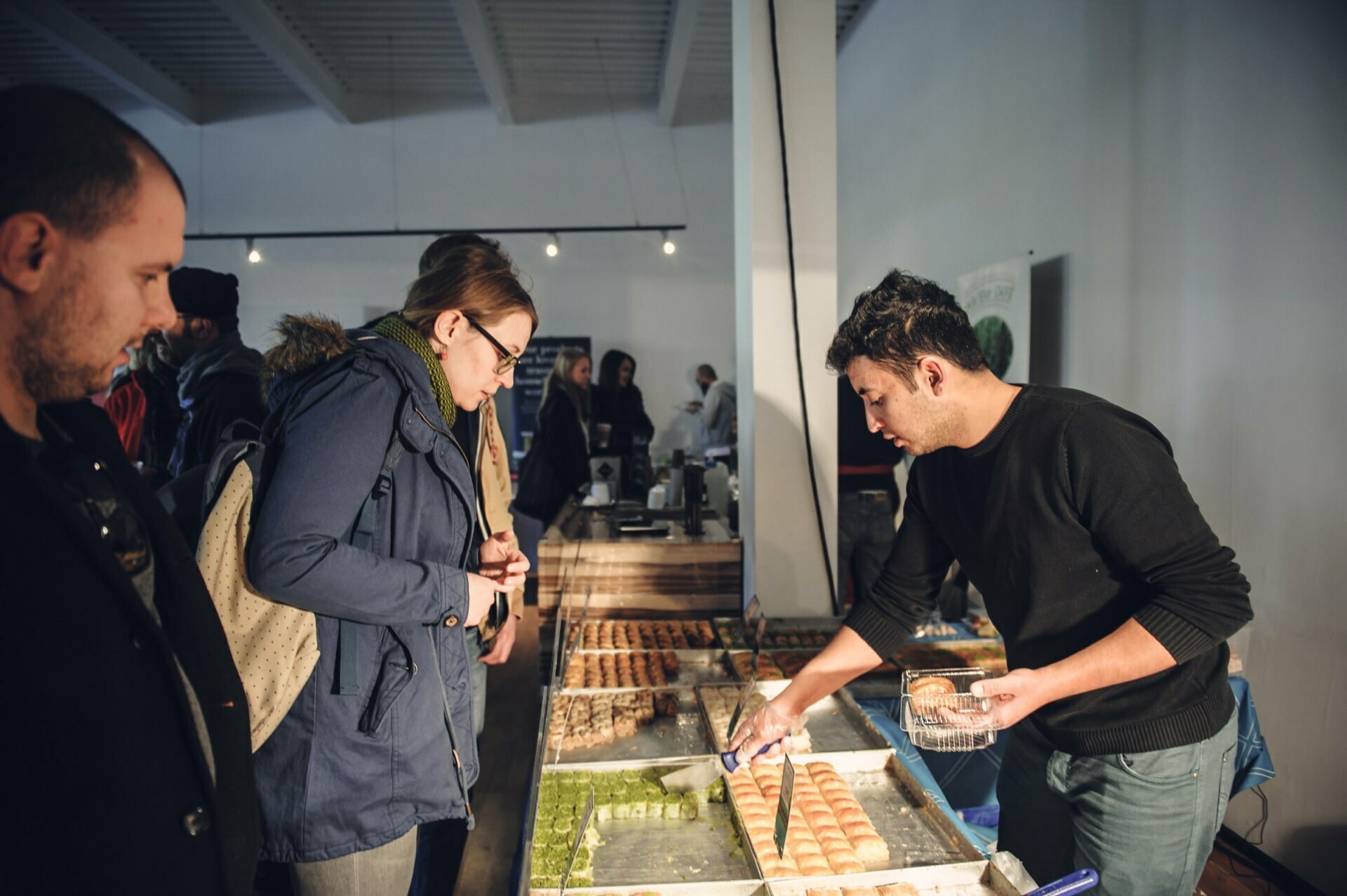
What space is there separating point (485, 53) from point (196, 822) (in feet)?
22.7

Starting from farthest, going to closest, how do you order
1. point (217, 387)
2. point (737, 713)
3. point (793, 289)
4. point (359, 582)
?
point (793, 289) < point (217, 387) < point (737, 713) < point (359, 582)

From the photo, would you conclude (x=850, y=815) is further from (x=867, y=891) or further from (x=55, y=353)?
(x=55, y=353)

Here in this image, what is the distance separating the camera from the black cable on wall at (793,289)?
2906 millimetres

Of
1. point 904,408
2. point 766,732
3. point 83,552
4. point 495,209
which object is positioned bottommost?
point 766,732

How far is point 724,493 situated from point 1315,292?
4.11 meters

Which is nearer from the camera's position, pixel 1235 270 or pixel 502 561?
pixel 502 561

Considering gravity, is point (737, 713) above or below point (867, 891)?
above

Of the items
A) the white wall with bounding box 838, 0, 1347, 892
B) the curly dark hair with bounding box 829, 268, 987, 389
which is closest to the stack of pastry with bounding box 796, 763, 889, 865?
the curly dark hair with bounding box 829, 268, 987, 389

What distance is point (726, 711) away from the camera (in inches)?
84.3

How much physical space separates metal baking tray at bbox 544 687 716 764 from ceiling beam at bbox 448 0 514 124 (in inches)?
213

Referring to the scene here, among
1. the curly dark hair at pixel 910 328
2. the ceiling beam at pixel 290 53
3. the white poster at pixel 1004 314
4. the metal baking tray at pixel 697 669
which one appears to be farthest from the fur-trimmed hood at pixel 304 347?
the ceiling beam at pixel 290 53

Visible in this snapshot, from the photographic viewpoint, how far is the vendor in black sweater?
4.21 ft

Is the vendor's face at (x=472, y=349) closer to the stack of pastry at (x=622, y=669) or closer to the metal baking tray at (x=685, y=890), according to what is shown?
the metal baking tray at (x=685, y=890)

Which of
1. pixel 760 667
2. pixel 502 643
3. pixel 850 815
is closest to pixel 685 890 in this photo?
pixel 850 815
